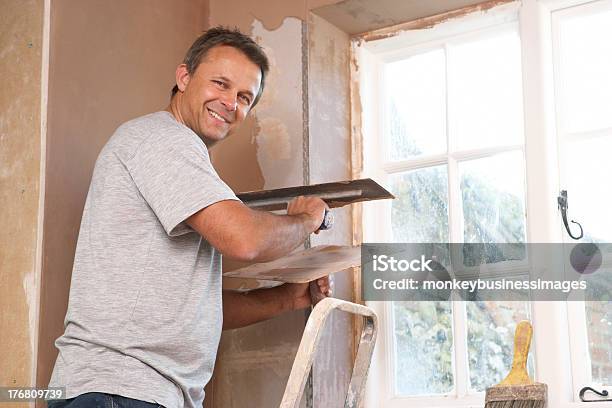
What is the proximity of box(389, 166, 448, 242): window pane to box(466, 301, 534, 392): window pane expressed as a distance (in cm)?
28

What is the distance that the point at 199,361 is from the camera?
204 centimetres

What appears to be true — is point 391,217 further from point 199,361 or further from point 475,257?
point 199,361

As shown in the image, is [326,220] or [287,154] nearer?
[326,220]

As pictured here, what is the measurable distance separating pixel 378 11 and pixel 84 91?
3.27ft

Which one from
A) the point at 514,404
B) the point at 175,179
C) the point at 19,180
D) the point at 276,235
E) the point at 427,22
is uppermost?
the point at 427,22

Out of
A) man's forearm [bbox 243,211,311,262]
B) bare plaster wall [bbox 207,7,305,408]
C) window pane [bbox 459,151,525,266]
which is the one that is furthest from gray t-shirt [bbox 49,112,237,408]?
window pane [bbox 459,151,525,266]

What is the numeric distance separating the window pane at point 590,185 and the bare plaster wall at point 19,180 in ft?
4.99

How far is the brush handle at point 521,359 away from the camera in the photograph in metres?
2.13

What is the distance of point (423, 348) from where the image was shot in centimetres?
271

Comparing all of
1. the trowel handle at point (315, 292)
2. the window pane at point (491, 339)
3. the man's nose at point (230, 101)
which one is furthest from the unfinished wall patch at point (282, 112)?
the window pane at point (491, 339)

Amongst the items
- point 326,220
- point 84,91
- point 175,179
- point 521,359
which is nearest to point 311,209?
point 326,220

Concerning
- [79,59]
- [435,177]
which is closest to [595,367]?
[435,177]

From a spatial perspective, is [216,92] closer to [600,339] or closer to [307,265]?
[307,265]

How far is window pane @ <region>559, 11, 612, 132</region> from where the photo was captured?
2.54 meters
